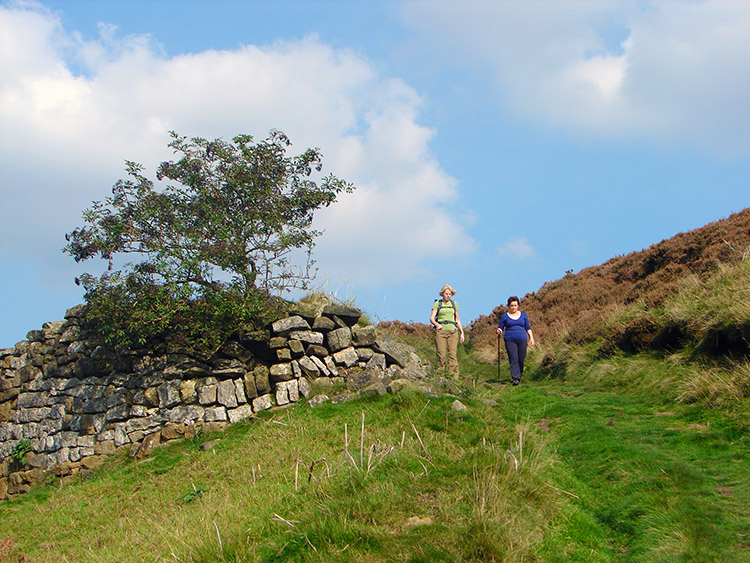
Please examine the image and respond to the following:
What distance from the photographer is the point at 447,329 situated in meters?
14.3

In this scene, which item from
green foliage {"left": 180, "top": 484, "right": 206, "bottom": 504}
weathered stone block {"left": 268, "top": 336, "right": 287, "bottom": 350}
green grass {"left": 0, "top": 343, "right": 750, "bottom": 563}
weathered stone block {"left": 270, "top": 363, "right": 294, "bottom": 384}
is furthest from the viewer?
weathered stone block {"left": 268, "top": 336, "right": 287, "bottom": 350}

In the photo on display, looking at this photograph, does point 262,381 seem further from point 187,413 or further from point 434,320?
point 434,320

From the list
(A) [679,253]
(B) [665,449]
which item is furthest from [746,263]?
(B) [665,449]

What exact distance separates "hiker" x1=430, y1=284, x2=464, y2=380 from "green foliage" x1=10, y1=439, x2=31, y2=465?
11.5 meters

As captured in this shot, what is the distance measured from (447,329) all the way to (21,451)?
12060mm

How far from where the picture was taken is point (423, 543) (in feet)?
17.3

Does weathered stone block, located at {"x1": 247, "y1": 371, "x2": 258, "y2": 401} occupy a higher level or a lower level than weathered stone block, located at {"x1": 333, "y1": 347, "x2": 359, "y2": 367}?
lower

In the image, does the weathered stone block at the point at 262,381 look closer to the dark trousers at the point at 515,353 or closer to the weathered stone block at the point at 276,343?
the weathered stone block at the point at 276,343

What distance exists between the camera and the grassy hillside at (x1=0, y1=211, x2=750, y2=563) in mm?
5711

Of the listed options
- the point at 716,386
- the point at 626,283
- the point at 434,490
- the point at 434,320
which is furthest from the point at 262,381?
the point at 626,283

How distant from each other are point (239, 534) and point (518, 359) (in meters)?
10.7

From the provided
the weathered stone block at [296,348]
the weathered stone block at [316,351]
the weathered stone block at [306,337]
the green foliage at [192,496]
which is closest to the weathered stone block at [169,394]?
the weathered stone block at [296,348]

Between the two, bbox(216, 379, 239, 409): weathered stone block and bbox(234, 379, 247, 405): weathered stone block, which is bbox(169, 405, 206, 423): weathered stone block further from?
bbox(234, 379, 247, 405): weathered stone block

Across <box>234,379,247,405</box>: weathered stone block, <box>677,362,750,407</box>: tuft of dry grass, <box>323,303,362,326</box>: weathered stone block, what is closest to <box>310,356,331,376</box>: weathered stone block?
<box>323,303,362,326</box>: weathered stone block
